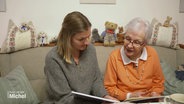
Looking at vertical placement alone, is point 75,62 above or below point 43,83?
above

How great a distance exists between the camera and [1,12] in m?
2.17

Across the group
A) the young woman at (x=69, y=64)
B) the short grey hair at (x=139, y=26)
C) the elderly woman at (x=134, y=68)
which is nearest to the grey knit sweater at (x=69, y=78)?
the young woman at (x=69, y=64)

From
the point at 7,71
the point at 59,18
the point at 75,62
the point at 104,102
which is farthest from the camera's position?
the point at 59,18

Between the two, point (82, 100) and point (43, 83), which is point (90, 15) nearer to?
point (43, 83)

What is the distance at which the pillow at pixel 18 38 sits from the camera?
2049mm

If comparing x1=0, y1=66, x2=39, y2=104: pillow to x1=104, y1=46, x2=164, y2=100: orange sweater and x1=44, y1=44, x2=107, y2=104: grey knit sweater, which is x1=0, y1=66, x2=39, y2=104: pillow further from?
x1=104, y1=46, x2=164, y2=100: orange sweater

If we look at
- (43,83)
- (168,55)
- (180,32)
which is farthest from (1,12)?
(180,32)

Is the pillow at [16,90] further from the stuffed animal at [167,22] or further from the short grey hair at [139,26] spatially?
the stuffed animal at [167,22]

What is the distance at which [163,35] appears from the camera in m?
2.43

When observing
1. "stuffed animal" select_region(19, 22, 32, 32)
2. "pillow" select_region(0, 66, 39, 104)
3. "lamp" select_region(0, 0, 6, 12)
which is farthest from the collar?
"lamp" select_region(0, 0, 6, 12)

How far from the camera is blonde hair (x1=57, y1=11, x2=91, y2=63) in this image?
59.6 inches

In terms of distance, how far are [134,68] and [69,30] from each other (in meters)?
Answer: 0.59

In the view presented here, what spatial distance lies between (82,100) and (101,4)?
1.27m

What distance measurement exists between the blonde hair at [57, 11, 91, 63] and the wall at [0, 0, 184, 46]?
80 cm
